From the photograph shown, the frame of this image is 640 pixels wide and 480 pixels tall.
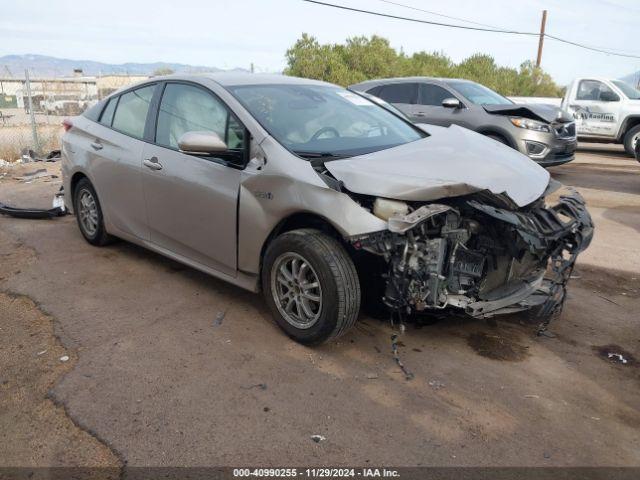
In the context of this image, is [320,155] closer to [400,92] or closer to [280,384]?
[280,384]

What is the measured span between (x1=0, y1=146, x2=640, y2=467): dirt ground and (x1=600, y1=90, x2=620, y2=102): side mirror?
10200mm

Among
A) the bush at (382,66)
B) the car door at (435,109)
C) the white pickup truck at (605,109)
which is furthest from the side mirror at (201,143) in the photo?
the bush at (382,66)

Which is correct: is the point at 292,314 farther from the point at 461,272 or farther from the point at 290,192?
the point at 461,272

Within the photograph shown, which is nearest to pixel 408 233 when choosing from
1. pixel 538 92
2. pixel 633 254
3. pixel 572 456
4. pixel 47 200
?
pixel 572 456

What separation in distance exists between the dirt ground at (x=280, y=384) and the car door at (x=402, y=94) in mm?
6185

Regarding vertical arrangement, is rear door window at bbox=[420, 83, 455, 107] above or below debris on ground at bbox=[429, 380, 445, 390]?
above

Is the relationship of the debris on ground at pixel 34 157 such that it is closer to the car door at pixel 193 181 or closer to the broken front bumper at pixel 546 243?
the car door at pixel 193 181

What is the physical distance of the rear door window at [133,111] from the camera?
4.75 metres

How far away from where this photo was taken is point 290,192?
3504 millimetres

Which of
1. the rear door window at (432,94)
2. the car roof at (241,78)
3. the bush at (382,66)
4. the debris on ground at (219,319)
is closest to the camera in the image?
the debris on ground at (219,319)

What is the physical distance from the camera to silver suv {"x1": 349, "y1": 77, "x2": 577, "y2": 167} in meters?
9.25

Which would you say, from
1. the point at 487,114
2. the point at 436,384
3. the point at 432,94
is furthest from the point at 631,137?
the point at 436,384

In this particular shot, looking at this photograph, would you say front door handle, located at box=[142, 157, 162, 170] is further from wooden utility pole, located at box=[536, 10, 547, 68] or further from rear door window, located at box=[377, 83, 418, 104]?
wooden utility pole, located at box=[536, 10, 547, 68]

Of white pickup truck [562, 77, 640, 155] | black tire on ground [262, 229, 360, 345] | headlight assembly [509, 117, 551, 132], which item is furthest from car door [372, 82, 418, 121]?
black tire on ground [262, 229, 360, 345]
